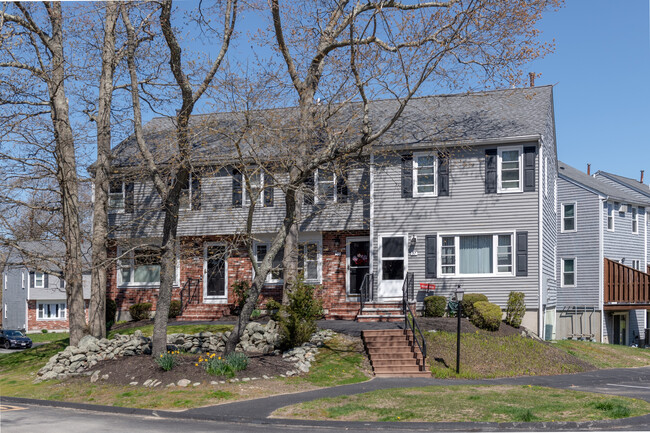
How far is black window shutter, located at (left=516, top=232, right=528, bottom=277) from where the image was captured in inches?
904

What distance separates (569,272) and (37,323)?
39.6m

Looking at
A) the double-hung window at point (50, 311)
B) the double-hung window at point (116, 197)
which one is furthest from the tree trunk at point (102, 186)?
the double-hung window at point (50, 311)

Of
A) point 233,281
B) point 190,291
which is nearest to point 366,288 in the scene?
point 233,281

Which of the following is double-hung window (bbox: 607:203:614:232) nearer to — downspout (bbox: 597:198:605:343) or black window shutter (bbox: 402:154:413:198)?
downspout (bbox: 597:198:605:343)

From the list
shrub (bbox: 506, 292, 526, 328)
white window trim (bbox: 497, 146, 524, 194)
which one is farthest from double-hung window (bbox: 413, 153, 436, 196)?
shrub (bbox: 506, 292, 526, 328)

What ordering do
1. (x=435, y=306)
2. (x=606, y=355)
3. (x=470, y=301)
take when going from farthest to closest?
1. (x=606, y=355)
2. (x=435, y=306)
3. (x=470, y=301)

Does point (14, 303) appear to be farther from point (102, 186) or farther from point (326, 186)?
point (326, 186)

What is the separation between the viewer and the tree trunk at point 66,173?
813 inches

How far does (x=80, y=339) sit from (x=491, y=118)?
15.8 metres

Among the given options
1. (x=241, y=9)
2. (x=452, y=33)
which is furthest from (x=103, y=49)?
(x=452, y=33)

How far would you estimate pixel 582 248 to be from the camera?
116 feet

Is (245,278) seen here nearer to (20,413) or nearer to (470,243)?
(470,243)

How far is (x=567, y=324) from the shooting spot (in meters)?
33.4

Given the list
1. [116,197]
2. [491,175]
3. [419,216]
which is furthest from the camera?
[116,197]
